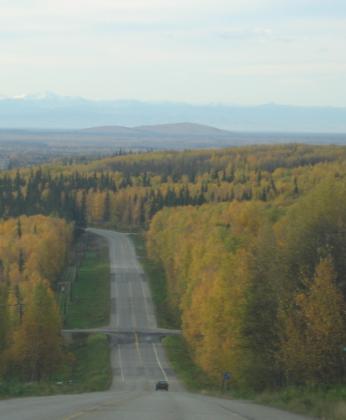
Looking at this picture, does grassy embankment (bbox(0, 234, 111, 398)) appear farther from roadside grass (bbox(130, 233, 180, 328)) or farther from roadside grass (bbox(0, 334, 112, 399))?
roadside grass (bbox(130, 233, 180, 328))

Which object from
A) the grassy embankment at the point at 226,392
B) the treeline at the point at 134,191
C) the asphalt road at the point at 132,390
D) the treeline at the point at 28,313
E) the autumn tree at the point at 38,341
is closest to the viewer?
the asphalt road at the point at 132,390

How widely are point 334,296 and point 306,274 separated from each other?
124 inches

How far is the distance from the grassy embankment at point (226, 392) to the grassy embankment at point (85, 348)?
466 centimetres

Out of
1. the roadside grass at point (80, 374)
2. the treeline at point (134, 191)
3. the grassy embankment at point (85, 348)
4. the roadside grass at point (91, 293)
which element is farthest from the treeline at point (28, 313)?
the treeline at point (134, 191)

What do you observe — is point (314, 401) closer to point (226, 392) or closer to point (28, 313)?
point (226, 392)

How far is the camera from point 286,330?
31.7m

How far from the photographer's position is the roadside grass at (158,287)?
235 ft

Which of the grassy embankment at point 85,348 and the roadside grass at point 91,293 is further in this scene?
the roadside grass at point 91,293

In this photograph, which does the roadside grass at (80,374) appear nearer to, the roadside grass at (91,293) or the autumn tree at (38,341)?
the autumn tree at (38,341)

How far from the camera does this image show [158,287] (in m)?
87.1

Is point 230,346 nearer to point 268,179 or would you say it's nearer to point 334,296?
point 334,296

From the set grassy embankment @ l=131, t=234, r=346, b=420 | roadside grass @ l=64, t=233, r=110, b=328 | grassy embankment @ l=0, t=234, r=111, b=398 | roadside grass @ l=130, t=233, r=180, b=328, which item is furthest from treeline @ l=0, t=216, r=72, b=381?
roadside grass @ l=130, t=233, r=180, b=328

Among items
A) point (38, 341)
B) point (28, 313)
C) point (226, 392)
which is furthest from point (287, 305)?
point (28, 313)

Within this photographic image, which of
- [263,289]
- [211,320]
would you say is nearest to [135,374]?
[211,320]
